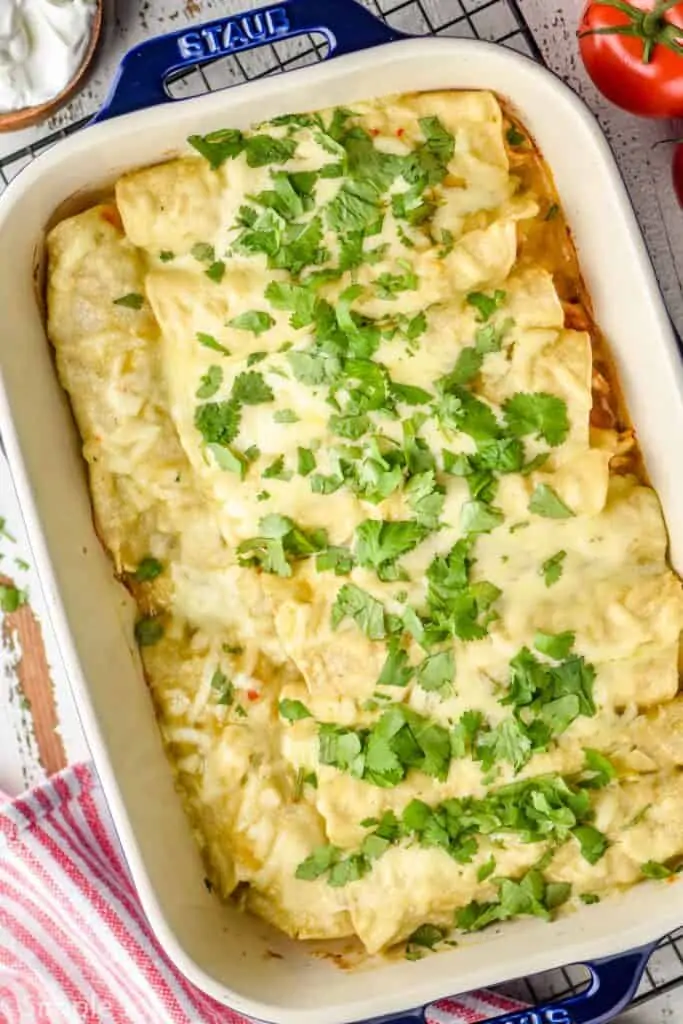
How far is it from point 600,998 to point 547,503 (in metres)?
0.84

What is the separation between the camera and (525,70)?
2.08 m

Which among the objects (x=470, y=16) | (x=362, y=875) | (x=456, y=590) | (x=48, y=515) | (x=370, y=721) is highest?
(x=470, y=16)

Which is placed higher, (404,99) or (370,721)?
(404,99)

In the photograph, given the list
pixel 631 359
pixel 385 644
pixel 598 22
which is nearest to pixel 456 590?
pixel 385 644

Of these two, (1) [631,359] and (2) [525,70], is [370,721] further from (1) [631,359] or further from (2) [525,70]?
(2) [525,70]

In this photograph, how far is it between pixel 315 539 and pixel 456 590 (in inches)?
10.1

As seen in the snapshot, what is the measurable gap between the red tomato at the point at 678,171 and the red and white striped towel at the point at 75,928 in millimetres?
1611

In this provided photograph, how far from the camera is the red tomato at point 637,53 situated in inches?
87.1

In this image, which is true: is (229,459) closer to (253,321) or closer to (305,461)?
(305,461)

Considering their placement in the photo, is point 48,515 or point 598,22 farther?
point 598,22

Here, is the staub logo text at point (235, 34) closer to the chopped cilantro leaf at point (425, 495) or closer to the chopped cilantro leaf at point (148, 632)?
the chopped cilantro leaf at point (425, 495)

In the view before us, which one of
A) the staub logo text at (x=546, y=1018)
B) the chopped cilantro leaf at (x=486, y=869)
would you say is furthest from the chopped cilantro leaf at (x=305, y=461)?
the staub logo text at (x=546, y=1018)

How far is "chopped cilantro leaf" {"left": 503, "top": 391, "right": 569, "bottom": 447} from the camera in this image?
2121mm

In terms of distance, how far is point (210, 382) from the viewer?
2.15m
